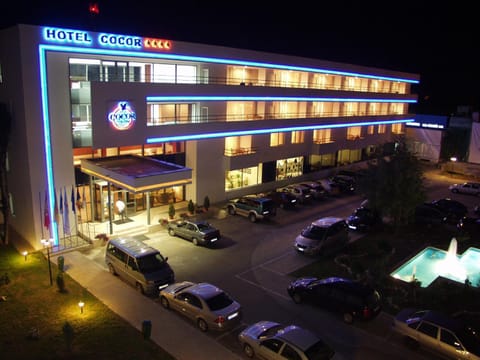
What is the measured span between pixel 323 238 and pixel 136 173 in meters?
11.9

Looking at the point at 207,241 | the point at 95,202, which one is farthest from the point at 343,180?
the point at 95,202

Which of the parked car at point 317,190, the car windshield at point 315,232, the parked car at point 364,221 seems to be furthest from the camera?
the parked car at point 317,190

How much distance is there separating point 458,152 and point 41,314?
177 ft

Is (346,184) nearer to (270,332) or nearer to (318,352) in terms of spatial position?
(270,332)

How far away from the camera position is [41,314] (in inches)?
687

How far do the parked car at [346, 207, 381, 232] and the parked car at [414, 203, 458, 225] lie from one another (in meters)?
3.32

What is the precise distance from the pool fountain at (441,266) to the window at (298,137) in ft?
62.5

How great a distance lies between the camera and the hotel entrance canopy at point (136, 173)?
79.3 feet

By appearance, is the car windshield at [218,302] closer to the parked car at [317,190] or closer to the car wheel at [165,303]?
the car wheel at [165,303]

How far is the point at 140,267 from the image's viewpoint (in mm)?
19656

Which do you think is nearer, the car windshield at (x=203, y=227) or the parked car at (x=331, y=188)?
the car windshield at (x=203, y=227)

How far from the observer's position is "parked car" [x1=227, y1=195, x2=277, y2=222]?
99.6 ft

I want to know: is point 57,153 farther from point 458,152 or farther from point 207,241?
point 458,152

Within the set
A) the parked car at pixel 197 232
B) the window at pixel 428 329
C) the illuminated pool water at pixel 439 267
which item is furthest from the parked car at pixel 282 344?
the parked car at pixel 197 232
